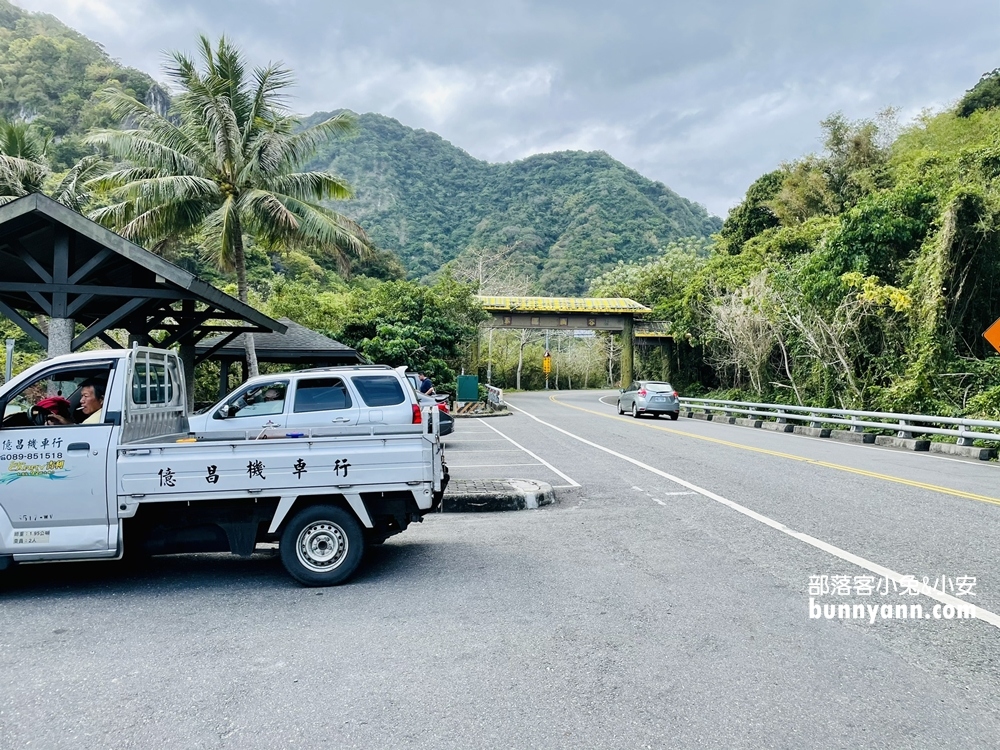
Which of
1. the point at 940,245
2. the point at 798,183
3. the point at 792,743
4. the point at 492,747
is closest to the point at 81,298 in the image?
the point at 492,747

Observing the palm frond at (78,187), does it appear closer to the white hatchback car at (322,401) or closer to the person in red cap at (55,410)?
the white hatchback car at (322,401)

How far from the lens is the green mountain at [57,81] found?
69562 millimetres

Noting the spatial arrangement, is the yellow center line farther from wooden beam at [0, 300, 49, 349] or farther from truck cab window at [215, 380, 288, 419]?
wooden beam at [0, 300, 49, 349]

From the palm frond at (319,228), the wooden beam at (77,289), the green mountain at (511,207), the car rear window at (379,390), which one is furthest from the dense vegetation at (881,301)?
the green mountain at (511,207)

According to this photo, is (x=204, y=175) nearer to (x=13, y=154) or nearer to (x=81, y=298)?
(x=81, y=298)

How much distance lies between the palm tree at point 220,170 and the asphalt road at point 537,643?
11.8 m

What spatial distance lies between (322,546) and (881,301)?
23448 mm

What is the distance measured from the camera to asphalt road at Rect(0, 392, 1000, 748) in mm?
3660

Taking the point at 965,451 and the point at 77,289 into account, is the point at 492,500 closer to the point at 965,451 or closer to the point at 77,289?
the point at 77,289

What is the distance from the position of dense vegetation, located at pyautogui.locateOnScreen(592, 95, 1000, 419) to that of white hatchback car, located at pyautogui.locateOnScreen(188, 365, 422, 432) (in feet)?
57.5

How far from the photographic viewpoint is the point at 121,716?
3.84 metres

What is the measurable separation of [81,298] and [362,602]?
8.21m

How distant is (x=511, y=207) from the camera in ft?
295

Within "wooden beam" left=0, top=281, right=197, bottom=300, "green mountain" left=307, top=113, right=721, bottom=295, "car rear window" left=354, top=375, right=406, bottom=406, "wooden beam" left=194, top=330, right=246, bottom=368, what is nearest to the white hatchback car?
"car rear window" left=354, top=375, right=406, bottom=406
